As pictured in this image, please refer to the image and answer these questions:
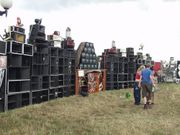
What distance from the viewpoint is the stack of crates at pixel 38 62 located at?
1683cm

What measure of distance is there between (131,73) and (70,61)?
9.12 metres

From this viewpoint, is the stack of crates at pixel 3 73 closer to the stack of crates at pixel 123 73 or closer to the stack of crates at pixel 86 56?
the stack of crates at pixel 86 56

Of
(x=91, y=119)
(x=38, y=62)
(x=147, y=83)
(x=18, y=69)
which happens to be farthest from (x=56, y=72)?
(x=91, y=119)

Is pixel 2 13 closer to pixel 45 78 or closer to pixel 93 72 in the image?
pixel 45 78

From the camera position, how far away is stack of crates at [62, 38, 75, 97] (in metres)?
20.4

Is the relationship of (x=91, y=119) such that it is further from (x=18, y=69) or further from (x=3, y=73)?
(x=18, y=69)

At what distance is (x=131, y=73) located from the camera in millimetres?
29188

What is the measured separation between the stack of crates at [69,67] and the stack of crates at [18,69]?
4.19 m

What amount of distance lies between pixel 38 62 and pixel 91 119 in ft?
16.5

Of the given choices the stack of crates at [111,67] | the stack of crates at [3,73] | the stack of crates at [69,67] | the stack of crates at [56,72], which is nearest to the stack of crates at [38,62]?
the stack of crates at [56,72]

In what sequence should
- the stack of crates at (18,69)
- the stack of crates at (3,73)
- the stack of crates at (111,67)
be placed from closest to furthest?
the stack of crates at (3,73), the stack of crates at (18,69), the stack of crates at (111,67)

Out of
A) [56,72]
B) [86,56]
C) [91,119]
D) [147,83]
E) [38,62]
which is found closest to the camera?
[91,119]

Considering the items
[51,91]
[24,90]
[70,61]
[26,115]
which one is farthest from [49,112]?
[70,61]

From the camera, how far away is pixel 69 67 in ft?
68.4
